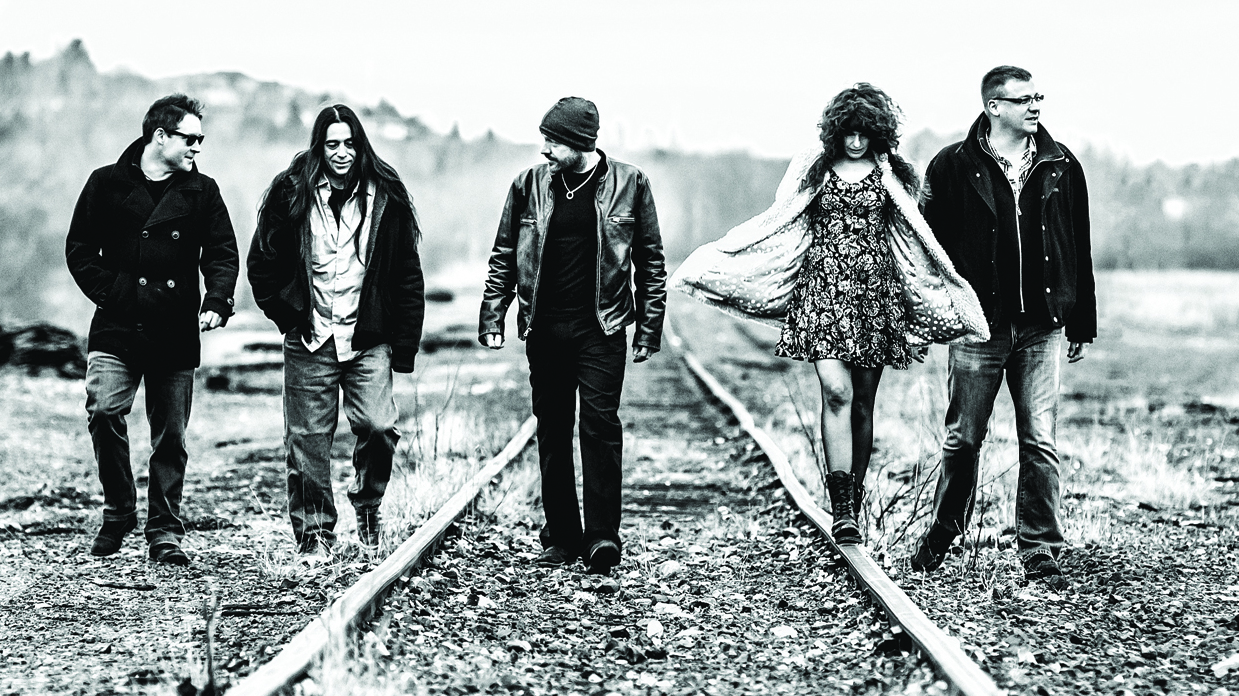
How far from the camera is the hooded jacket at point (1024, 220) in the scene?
589cm

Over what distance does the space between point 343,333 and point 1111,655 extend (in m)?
3.39

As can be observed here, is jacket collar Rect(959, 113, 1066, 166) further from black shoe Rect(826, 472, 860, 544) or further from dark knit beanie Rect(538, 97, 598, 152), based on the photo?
dark knit beanie Rect(538, 97, 598, 152)

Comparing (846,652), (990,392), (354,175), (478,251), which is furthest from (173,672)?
(478,251)

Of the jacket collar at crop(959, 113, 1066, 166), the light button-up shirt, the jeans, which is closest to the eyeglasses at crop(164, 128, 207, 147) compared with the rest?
the light button-up shirt

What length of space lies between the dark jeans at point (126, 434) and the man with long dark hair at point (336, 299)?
0.51 metres

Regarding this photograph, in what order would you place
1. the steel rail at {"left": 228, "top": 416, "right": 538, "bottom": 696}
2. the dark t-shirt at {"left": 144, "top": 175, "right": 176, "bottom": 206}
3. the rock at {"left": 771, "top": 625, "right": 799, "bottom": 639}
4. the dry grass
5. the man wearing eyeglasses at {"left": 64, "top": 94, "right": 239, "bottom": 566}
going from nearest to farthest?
1. the steel rail at {"left": 228, "top": 416, "right": 538, "bottom": 696}
2. the rock at {"left": 771, "top": 625, "right": 799, "bottom": 639}
3. the man wearing eyeglasses at {"left": 64, "top": 94, "right": 239, "bottom": 566}
4. the dark t-shirt at {"left": 144, "top": 175, "right": 176, "bottom": 206}
5. the dry grass

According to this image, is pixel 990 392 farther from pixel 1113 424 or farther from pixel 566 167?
pixel 1113 424

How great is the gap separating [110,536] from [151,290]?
111 centimetres

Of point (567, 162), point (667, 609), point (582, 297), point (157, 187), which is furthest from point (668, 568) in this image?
point (157, 187)

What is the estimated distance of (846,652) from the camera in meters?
4.78

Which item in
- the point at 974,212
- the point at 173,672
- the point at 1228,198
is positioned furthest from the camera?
the point at 1228,198

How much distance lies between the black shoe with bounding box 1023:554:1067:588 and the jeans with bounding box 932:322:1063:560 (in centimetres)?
9

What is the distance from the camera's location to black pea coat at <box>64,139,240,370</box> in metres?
6.15

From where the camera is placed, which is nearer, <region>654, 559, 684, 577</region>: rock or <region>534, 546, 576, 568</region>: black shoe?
<region>654, 559, 684, 577</region>: rock
